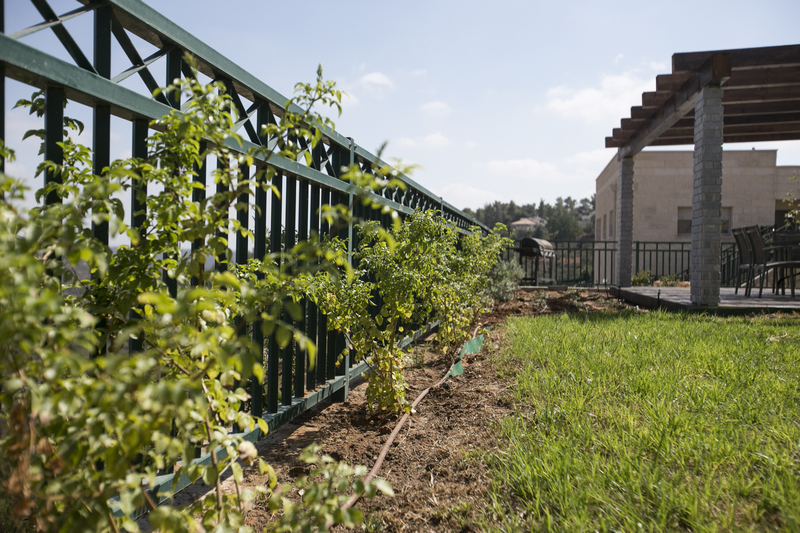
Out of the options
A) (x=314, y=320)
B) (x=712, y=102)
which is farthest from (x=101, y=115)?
(x=712, y=102)

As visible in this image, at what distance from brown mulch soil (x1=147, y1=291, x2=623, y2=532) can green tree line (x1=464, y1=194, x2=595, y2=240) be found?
186 ft

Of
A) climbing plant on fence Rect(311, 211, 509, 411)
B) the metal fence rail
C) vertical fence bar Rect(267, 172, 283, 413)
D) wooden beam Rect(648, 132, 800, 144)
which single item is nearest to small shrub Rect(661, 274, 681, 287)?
wooden beam Rect(648, 132, 800, 144)

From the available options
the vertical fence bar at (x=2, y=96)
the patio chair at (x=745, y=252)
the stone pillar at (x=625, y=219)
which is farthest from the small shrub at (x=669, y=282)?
the vertical fence bar at (x=2, y=96)

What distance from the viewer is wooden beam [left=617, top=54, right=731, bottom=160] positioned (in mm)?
6695

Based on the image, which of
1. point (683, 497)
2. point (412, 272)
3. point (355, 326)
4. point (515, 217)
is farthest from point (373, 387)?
point (515, 217)

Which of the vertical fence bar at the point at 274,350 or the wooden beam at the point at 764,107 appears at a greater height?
the wooden beam at the point at 764,107

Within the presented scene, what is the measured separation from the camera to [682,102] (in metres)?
7.84

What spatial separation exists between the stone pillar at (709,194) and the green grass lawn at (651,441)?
3364 mm

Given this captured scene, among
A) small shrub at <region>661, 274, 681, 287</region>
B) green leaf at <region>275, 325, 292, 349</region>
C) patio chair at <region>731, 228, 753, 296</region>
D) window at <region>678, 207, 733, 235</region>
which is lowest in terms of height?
small shrub at <region>661, 274, 681, 287</region>

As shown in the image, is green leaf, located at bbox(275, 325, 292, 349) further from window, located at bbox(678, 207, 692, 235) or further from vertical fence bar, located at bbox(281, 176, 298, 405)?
window, located at bbox(678, 207, 692, 235)

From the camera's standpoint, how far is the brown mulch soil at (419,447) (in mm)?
1799

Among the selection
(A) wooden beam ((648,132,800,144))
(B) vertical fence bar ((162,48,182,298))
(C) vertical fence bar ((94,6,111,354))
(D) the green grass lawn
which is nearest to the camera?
(C) vertical fence bar ((94,6,111,354))

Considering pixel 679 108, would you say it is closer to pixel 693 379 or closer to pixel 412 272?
pixel 693 379

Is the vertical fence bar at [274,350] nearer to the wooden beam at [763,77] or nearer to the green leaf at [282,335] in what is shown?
the green leaf at [282,335]
